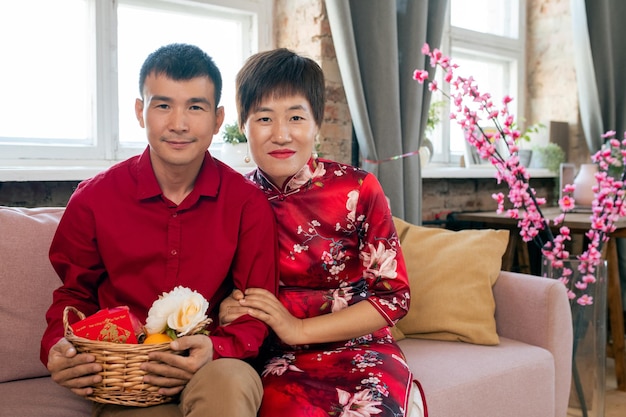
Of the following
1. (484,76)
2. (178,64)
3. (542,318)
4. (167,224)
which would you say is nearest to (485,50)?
(484,76)

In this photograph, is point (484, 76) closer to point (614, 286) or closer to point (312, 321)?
point (614, 286)

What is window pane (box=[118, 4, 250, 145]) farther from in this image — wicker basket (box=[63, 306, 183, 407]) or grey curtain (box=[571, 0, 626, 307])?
grey curtain (box=[571, 0, 626, 307])

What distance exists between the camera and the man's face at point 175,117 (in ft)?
4.85

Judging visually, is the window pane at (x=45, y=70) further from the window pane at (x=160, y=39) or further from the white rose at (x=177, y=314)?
the white rose at (x=177, y=314)

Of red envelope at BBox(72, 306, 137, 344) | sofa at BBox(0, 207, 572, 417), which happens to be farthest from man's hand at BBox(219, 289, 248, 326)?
sofa at BBox(0, 207, 572, 417)

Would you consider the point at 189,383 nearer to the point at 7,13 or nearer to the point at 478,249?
the point at 478,249

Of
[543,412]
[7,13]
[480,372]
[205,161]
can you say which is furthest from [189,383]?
[7,13]

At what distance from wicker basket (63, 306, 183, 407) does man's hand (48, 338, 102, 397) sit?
0.01m

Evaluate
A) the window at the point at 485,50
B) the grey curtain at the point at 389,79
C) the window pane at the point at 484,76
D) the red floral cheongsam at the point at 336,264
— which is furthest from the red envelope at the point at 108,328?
the window pane at the point at 484,76

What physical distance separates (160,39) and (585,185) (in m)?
2.42

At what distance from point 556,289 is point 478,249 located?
30cm

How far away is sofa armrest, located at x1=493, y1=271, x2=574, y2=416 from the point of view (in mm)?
2098

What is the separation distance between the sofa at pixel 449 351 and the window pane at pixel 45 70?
76cm

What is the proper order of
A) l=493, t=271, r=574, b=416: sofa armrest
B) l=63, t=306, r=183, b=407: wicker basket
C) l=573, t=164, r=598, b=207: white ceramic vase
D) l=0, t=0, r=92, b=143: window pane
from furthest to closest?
l=573, t=164, r=598, b=207: white ceramic vase
l=0, t=0, r=92, b=143: window pane
l=493, t=271, r=574, b=416: sofa armrest
l=63, t=306, r=183, b=407: wicker basket
